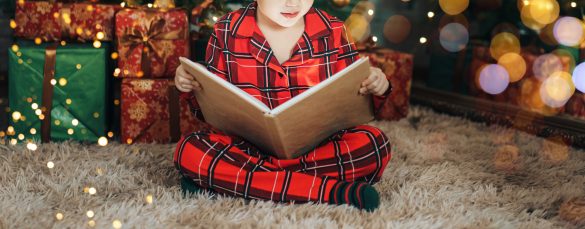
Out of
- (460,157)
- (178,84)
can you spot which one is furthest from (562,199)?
(178,84)

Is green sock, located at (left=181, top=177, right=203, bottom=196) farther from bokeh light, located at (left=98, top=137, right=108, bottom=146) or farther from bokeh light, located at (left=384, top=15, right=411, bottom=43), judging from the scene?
bokeh light, located at (left=384, top=15, right=411, bottom=43)

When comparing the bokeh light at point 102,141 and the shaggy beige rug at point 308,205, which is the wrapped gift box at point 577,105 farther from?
the bokeh light at point 102,141

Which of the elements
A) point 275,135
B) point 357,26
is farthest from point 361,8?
point 275,135

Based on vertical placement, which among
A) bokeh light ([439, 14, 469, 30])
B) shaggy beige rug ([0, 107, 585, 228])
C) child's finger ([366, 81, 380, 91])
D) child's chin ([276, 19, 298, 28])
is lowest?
shaggy beige rug ([0, 107, 585, 228])

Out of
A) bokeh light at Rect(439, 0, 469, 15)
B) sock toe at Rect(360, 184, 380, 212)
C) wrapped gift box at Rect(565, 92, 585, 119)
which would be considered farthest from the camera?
bokeh light at Rect(439, 0, 469, 15)

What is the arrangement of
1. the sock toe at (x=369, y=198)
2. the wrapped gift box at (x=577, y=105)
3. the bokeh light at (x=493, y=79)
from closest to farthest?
the sock toe at (x=369, y=198) → the wrapped gift box at (x=577, y=105) → the bokeh light at (x=493, y=79)

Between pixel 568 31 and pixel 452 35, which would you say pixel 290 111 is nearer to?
pixel 568 31

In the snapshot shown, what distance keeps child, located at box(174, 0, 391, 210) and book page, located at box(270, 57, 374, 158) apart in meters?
0.03

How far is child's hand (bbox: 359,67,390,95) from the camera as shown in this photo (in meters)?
1.05

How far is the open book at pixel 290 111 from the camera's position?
3.02ft

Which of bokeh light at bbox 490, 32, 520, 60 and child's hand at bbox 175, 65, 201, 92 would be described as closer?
child's hand at bbox 175, 65, 201, 92

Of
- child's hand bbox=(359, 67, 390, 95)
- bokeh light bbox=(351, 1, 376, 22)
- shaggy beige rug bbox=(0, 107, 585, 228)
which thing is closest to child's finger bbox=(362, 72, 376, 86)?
child's hand bbox=(359, 67, 390, 95)

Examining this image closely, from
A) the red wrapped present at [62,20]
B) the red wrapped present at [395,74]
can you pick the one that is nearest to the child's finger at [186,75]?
the red wrapped present at [62,20]

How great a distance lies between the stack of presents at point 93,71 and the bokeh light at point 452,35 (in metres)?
1.16
